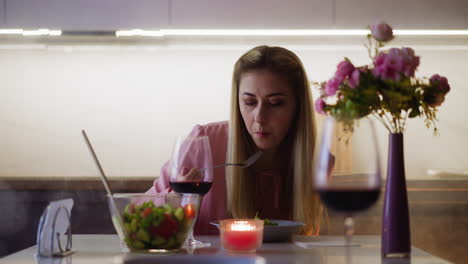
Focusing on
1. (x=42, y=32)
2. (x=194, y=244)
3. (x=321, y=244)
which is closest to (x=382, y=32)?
(x=321, y=244)

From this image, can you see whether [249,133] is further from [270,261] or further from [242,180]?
[270,261]

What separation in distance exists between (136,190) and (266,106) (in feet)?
4.29

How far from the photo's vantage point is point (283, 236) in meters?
1.47

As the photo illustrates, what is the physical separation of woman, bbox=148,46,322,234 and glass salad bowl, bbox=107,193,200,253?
0.65 m

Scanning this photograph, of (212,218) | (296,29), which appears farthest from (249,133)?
(296,29)

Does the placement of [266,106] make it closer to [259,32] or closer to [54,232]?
[54,232]

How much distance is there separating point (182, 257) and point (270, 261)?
6.4 inches

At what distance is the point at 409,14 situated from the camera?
332cm

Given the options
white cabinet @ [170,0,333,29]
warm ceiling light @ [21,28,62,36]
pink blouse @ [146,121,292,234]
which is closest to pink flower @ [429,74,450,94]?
pink blouse @ [146,121,292,234]

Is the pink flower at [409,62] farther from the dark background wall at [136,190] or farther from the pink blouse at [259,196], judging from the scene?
the dark background wall at [136,190]

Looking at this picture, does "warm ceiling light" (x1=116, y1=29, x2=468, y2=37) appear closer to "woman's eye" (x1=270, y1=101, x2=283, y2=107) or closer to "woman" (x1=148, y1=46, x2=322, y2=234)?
"woman" (x1=148, y1=46, x2=322, y2=234)

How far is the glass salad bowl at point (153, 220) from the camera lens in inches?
47.9

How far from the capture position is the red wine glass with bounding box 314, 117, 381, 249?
2.93ft

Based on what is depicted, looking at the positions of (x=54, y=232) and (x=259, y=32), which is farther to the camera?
(x=259, y=32)
